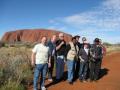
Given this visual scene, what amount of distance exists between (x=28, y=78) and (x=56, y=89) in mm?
2034

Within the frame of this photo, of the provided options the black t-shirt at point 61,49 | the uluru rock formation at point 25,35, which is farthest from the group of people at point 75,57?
the uluru rock formation at point 25,35

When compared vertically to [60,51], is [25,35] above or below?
above

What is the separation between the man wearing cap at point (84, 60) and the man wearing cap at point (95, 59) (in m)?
0.21

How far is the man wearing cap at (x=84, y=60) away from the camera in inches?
523

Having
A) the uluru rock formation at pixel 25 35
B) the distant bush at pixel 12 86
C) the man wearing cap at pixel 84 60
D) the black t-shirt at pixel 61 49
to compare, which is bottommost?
the distant bush at pixel 12 86

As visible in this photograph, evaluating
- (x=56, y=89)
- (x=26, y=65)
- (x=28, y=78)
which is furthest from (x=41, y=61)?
(x=26, y=65)

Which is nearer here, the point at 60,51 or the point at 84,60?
the point at 60,51

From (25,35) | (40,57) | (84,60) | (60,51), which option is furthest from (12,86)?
(25,35)

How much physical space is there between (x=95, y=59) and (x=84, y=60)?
51 cm

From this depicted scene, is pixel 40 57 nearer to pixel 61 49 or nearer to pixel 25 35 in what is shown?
pixel 61 49

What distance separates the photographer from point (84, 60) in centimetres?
1336

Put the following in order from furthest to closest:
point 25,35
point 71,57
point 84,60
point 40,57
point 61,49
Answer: point 25,35, point 84,60, point 61,49, point 71,57, point 40,57

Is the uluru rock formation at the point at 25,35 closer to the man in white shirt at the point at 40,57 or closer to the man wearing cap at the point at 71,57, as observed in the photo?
the man wearing cap at the point at 71,57

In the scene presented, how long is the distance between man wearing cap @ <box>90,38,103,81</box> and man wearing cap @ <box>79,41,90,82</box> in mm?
212
